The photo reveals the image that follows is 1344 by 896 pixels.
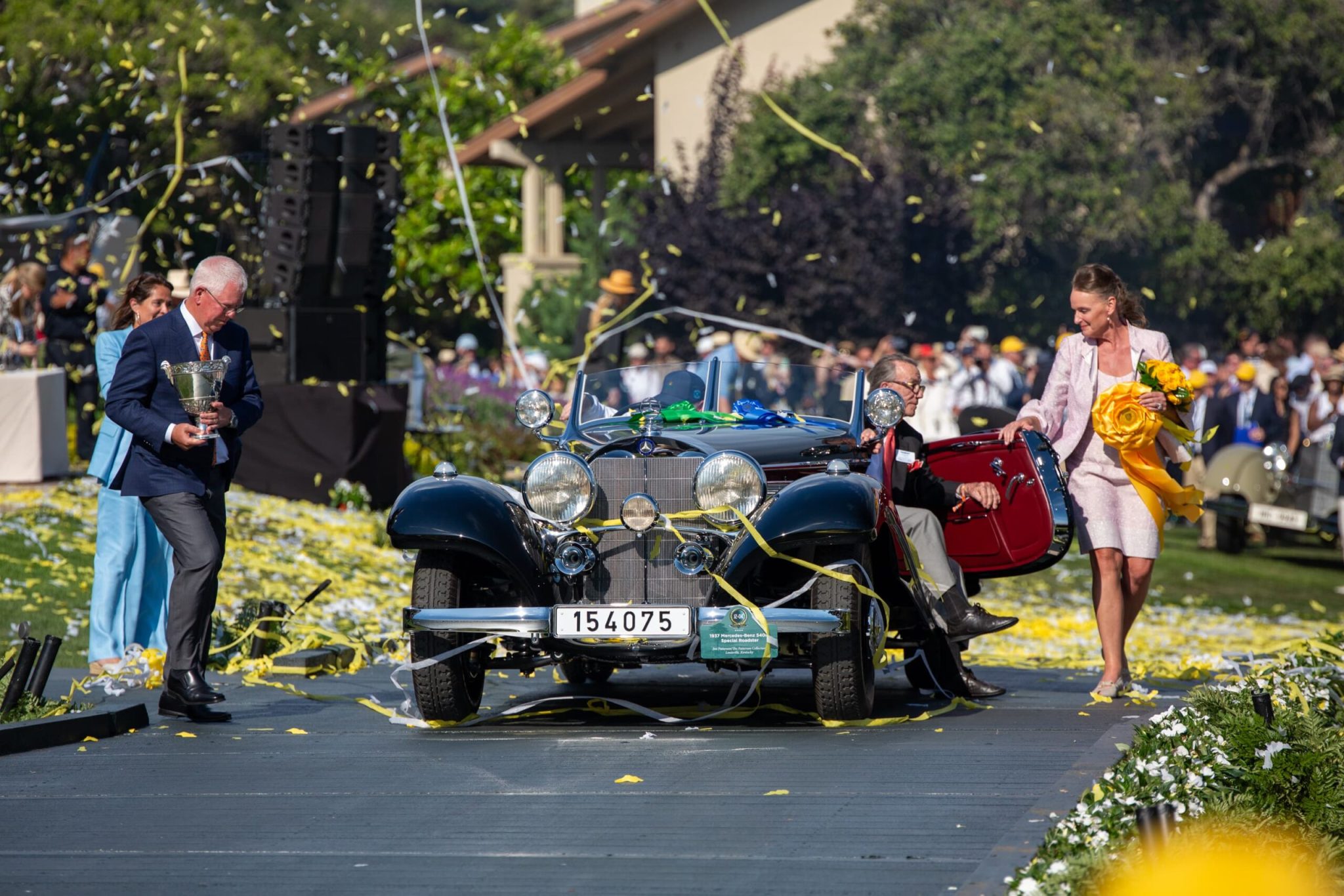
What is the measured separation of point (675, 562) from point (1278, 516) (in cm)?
1325

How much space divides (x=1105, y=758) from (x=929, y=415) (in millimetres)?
16157

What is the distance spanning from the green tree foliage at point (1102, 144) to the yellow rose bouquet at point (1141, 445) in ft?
70.8

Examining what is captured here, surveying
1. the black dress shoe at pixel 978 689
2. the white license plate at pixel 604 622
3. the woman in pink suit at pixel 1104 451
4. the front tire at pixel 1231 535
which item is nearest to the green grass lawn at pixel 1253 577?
the front tire at pixel 1231 535

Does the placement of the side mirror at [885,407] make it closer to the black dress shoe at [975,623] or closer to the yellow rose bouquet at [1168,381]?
the black dress shoe at [975,623]

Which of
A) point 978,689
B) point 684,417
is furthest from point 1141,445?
point 684,417

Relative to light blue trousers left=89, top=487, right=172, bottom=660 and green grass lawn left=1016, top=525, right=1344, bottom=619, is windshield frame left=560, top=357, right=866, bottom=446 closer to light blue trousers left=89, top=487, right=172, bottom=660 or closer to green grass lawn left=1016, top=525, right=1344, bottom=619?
light blue trousers left=89, top=487, right=172, bottom=660

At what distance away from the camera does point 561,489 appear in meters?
7.84

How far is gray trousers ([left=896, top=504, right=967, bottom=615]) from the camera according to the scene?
848 centimetres

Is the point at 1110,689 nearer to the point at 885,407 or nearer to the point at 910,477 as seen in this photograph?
the point at 910,477

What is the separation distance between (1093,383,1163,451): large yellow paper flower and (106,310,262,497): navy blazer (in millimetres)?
3693

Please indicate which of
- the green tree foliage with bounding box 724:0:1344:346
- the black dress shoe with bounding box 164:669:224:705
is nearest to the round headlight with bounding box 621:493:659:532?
the black dress shoe with bounding box 164:669:224:705

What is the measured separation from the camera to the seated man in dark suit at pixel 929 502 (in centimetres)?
845

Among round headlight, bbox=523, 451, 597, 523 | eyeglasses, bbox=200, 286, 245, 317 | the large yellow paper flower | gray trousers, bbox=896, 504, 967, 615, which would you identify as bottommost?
gray trousers, bbox=896, 504, 967, 615

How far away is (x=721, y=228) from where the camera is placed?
96.1 feet
